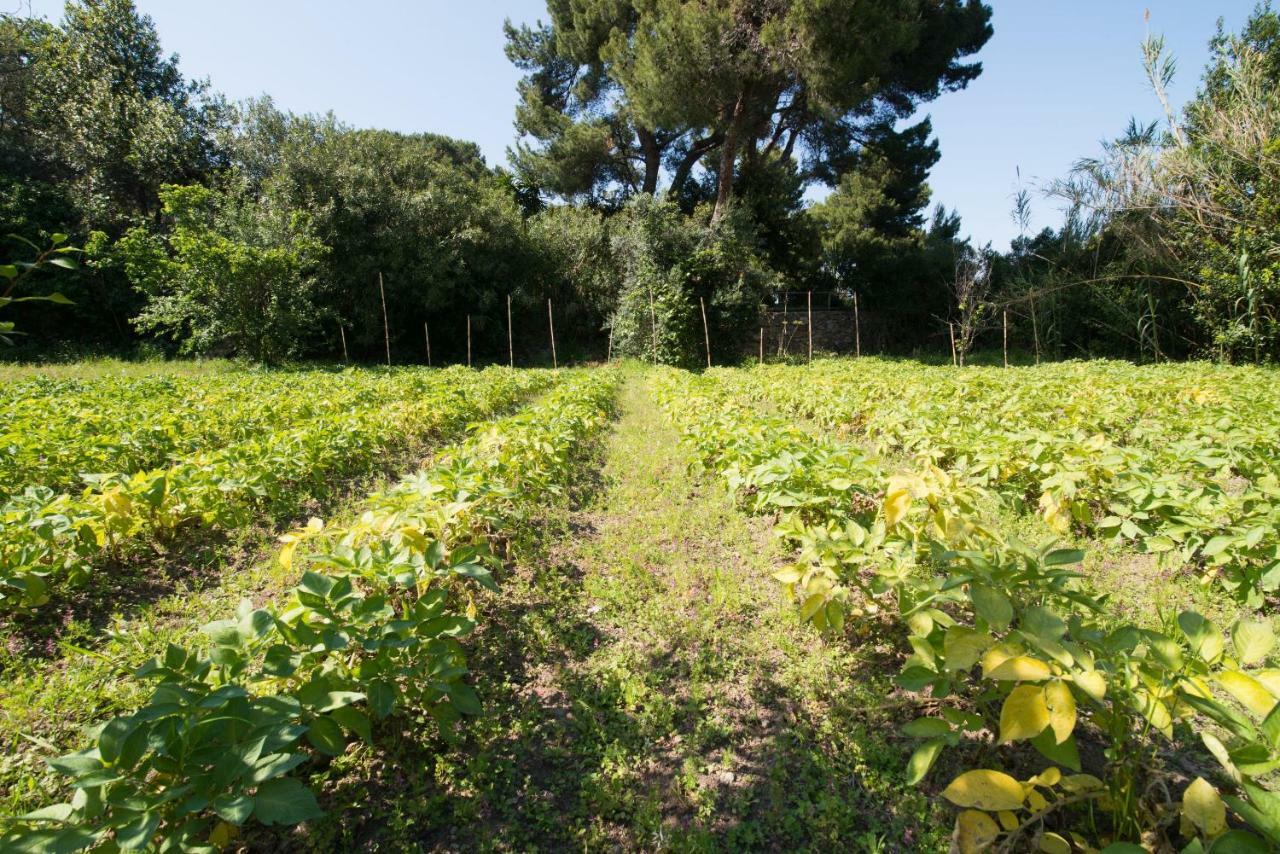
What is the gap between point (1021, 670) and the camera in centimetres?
119

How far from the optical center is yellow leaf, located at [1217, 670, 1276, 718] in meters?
1.04

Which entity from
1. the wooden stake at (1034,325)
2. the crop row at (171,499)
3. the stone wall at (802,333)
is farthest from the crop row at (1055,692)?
the stone wall at (802,333)

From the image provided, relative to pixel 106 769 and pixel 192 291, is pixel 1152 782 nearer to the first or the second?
pixel 106 769

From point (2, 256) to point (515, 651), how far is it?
77.5 feet

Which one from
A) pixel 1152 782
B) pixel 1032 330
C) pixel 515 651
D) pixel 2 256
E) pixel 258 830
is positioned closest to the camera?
pixel 1152 782

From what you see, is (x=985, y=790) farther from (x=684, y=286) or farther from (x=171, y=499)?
(x=684, y=286)

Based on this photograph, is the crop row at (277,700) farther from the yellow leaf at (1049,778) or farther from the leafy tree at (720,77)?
the leafy tree at (720,77)

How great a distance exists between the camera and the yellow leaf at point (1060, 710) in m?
1.13

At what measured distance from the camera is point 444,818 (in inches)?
66.3

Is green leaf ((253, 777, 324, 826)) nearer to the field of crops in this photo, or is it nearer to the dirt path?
the field of crops

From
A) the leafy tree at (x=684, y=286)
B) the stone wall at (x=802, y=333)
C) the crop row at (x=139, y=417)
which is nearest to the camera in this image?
the crop row at (x=139, y=417)

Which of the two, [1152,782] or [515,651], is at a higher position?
[1152,782]

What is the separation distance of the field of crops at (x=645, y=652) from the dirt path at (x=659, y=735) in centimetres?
1

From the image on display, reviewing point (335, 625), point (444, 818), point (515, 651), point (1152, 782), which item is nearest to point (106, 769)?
point (335, 625)
